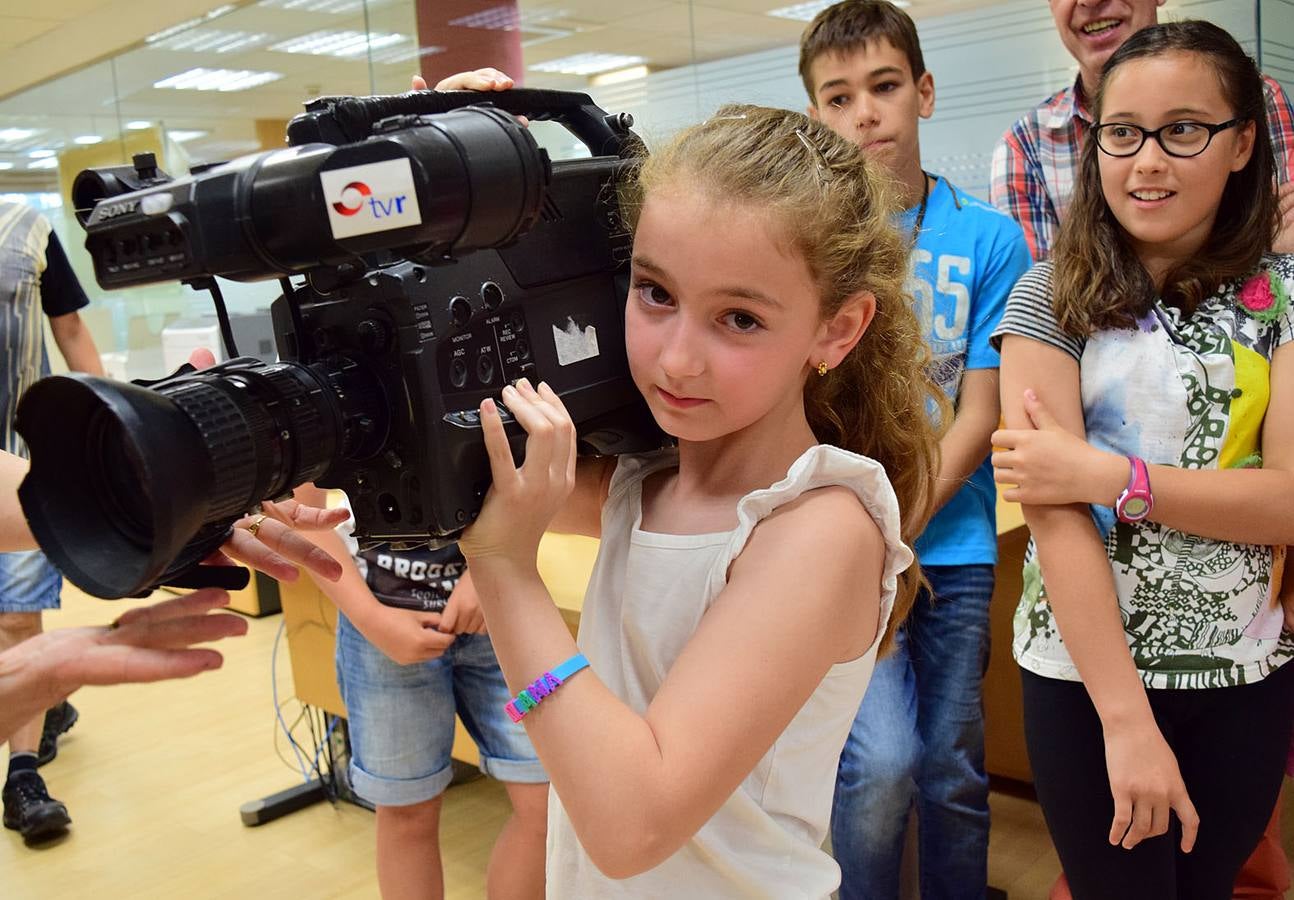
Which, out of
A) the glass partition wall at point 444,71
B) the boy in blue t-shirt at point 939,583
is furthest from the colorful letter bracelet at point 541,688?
the boy in blue t-shirt at point 939,583

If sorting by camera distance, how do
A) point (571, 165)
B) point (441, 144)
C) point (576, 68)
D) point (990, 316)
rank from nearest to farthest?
point (441, 144)
point (571, 165)
point (990, 316)
point (576, 68)

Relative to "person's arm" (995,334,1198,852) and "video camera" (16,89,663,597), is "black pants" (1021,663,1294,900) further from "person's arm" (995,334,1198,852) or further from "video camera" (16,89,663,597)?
"video camera" (16,89,663,597)

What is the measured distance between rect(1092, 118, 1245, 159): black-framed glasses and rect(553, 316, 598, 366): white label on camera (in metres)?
0.78

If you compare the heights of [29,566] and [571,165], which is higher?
[571,165]

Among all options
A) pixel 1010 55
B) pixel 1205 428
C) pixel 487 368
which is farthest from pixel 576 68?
pixel 487 368

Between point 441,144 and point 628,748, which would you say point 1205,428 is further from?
point 441,144

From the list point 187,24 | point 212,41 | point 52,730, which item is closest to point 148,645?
point 52,730

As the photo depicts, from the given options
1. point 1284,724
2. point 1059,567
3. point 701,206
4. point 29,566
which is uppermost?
point 701,206

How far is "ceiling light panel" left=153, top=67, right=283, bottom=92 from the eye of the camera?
208 inches

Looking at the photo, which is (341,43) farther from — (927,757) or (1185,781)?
(1185,781)

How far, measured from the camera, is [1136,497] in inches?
51.3

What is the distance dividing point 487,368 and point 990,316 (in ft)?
3.56

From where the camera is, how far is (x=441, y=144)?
748 mm

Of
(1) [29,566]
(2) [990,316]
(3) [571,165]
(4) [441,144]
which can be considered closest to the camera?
(4) [441,144]
